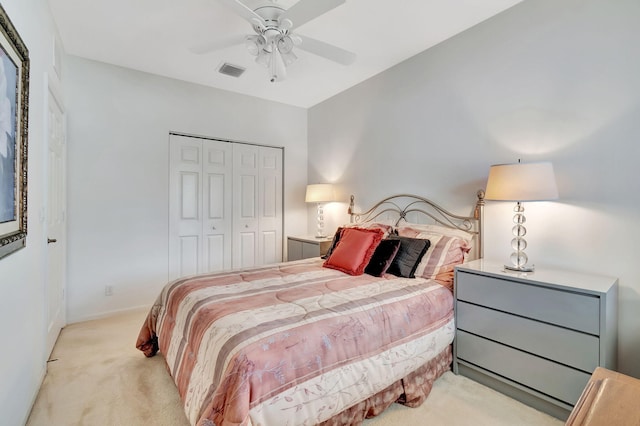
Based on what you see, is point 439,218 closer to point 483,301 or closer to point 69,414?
point 483,301

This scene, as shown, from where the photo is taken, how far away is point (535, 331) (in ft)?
6.07

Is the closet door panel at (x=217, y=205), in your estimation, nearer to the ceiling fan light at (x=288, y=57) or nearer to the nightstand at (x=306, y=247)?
the nightstand at (x=306, y=247)

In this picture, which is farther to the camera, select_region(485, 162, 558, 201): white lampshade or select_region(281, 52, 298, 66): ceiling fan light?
select_region(281, 52, 298, 66): ceiling fan light

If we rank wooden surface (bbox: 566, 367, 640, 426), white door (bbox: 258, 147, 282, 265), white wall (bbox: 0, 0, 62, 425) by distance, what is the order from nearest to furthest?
wooden surface (bbox: 566, 367, 640, 426) → white wall (bbox: 0, 0, 62, 425) → white door (bbox: 258, 147, 282, 265)

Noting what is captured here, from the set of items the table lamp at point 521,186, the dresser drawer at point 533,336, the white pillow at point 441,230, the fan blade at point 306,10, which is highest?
the fan blade at point 306,10

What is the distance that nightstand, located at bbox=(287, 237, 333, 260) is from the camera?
3709 millimetres

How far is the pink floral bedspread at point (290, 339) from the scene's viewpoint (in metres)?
1.33

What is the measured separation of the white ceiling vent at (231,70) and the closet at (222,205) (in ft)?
2.86

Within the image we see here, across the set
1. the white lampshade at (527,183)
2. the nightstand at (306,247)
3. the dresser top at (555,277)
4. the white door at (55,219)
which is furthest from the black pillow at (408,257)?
the white door at (55,219)

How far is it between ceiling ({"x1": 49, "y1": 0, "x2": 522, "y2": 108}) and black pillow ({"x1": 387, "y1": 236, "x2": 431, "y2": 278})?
1.83 m

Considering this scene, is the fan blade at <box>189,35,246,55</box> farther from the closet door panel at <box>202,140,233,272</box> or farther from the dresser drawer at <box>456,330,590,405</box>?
the dresser drawer at <box>456,330,590,405</box>

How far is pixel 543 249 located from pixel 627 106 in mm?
1027

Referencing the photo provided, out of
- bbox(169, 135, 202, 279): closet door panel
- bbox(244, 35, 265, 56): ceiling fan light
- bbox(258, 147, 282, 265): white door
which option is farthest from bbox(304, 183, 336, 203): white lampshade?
bbox(244, 35, 265, 56): ceiling fan light

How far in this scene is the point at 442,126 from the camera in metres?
2.91
